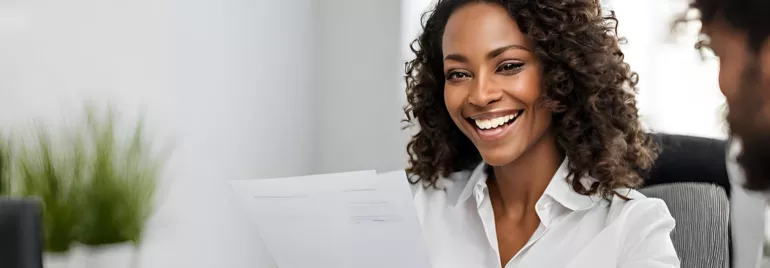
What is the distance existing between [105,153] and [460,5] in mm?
716

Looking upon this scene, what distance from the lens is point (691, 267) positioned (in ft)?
4.54

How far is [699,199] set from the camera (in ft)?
4.59

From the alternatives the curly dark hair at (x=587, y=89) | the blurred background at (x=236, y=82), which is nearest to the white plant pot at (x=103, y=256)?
the blurred background at (x=236, y=82)

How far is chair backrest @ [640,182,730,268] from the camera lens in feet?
4.55

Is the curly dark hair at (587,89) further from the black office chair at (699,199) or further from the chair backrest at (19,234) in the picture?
the chair backrest at (19,234)

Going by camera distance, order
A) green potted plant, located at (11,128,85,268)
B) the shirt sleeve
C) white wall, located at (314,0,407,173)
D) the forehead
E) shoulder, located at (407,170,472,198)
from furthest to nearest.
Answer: white wall, located at (314,0,407,173), shoulder, located at (407,170,472,198), the forehead, the shirt sleeve, green potted plant, located at (11,128,85,268)

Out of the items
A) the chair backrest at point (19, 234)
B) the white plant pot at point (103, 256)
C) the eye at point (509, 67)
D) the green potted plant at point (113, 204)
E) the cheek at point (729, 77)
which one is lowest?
the white plant pot at point (103, 256)

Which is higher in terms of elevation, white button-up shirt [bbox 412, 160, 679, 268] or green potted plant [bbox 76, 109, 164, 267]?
green potted plant [bbox 76, 109, 164, 267]

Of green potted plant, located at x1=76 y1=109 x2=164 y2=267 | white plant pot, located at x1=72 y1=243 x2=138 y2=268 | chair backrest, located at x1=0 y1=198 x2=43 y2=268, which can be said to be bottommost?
white plant pot, located at x1=72 y1=243 x2=138 y2=268

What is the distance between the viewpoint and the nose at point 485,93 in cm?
135

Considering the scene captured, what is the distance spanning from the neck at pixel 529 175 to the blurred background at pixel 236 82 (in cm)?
34

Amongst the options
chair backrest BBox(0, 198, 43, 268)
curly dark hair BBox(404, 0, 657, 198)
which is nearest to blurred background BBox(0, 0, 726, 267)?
curly dark hair BBox(404, 0, 657, 198)

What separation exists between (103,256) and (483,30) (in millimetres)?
731

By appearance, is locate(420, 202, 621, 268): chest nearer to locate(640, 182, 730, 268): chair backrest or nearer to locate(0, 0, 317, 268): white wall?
locate(640, 182, 730, 268): chair backrest
